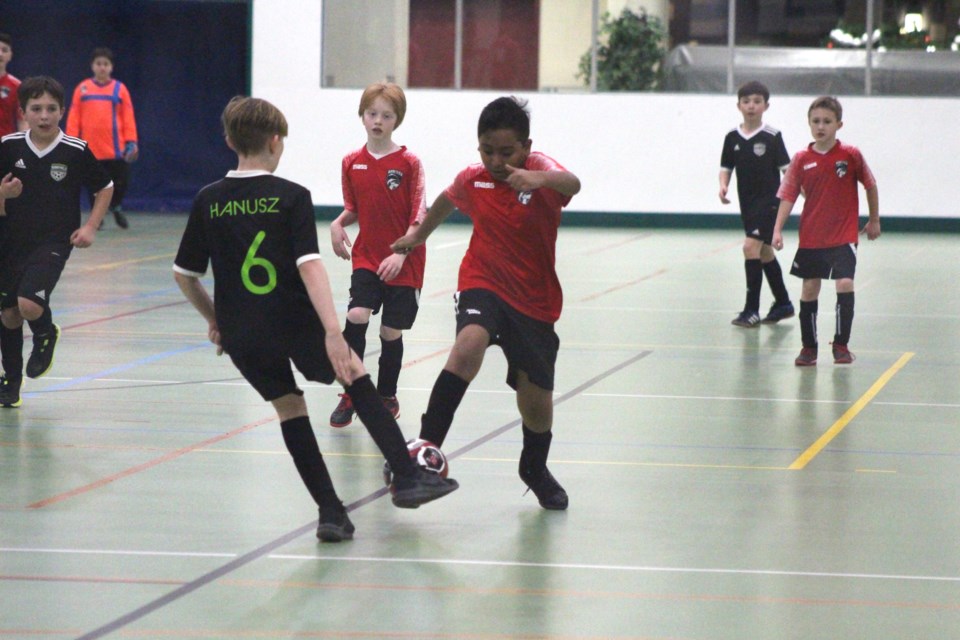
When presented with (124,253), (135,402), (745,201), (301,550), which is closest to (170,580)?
(301,550)

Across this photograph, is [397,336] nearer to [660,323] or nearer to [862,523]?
[862,523]

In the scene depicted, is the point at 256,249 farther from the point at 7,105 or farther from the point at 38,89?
the point at 7,105

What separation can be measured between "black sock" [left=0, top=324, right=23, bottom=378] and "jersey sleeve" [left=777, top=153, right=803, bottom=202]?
5178 millimetres

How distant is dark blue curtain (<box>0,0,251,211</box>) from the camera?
24938 mm

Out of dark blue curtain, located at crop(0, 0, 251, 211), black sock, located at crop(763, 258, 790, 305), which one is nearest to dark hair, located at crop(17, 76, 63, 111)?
black sock, located at crop(763, 258, 790, 305)

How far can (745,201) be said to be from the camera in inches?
503

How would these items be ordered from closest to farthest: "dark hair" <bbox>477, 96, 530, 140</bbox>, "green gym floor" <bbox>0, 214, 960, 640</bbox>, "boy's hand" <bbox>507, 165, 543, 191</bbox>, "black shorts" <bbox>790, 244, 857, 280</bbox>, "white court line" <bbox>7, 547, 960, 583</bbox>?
"green gym floor" <bbox>0, 214, 960, 640</bbox>
"white court line" <bbox>7, 547, 960, 583</bbox>
"boy's hand" <bbox>507, 165, 543, 191</bbox>
"dark hair" <bbox>477, 96, 530, 140</bbox>
"black shorts" <bbox>790, 244, 857, 280</bbox>

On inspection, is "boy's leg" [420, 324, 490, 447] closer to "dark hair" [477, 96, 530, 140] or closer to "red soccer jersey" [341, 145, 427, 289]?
"dark hair" [477, 96, 530, 140]

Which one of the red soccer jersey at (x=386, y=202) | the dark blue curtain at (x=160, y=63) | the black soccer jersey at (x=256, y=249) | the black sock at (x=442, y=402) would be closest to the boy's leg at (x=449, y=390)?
the black sock at (x=442, y=402)

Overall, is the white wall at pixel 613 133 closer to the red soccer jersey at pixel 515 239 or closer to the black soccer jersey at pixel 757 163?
the black soccer jersey at pixel 757 163

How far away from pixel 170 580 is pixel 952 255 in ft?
52.3

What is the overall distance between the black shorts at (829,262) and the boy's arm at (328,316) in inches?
224

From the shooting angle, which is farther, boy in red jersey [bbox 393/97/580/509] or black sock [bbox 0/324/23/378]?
black sock [bbox 0/324/23/378]

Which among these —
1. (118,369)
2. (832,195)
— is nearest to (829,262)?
(832,195)
